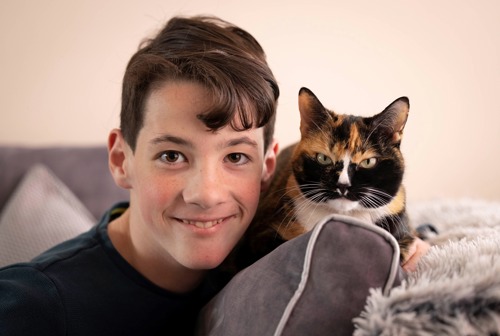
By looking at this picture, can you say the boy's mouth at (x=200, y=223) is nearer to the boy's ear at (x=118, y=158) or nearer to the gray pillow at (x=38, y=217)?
the boy's ear at (x=118, y=158)

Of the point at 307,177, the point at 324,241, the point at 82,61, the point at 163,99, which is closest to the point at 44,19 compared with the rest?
the point at 82,61

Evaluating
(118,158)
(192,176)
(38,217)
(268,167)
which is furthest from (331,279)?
(38,217)

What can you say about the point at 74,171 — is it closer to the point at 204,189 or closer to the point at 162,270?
the point at 162,270

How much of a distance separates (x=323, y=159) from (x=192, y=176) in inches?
10.0

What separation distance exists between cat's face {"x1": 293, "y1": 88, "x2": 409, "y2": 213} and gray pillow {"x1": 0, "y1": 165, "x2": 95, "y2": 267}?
1.28 metres

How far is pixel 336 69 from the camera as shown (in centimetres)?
158

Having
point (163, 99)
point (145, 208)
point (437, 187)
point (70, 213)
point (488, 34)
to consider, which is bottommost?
point (70, 213)

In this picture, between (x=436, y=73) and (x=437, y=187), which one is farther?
(x=437, y=187)

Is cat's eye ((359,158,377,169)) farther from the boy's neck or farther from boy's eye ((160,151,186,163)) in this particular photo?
the boy's neck

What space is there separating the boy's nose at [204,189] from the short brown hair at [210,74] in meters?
0.09

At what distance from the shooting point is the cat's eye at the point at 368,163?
915 millimetres

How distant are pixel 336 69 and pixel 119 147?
0.75 metres

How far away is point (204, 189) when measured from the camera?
3.08ft

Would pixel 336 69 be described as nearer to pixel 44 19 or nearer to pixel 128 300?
pixel 128 300
